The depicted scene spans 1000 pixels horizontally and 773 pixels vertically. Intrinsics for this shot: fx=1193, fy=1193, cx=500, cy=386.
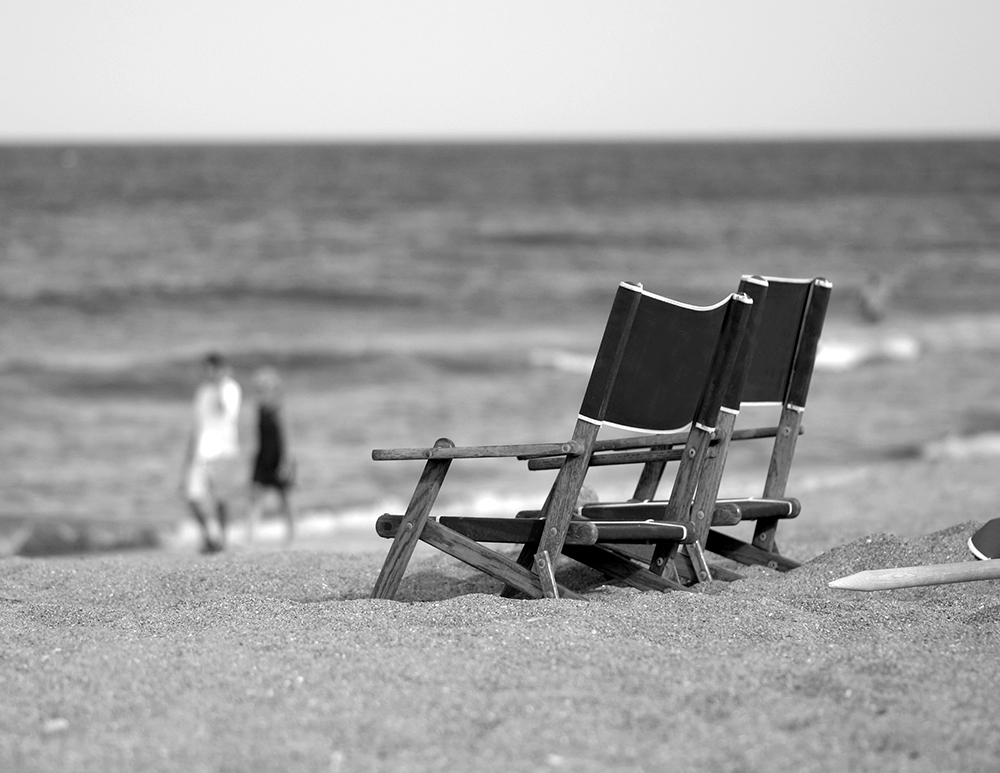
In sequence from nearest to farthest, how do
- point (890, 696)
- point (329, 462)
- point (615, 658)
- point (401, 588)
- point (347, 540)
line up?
point (890, 696) → point (615, 658) → point (401, 588) → point (347, 540) → point (329, 462)

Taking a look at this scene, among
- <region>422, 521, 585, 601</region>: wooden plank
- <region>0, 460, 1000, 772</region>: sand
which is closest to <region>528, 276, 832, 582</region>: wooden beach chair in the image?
<region>0, 460, 1000, 772</region>: sand

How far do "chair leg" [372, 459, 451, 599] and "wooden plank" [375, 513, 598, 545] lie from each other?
5cm

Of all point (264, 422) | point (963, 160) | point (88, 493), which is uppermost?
point (963, 160)

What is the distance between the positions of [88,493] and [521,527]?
26.8 ft

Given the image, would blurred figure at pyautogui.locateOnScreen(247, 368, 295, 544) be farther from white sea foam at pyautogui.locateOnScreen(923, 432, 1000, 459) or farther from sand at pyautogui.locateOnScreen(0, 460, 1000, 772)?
white sea foam at pyautogui.locateOnScreen(923, 432, 1000, 459)

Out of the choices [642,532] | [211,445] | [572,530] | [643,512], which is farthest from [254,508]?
[642,532]

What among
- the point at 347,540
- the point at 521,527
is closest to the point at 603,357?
the point at 521,527

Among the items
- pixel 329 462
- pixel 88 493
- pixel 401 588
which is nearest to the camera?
pixel 401 588

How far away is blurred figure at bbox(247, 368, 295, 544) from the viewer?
10.4m

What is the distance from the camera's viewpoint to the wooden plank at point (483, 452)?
4.36 meters

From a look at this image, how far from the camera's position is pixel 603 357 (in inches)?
170

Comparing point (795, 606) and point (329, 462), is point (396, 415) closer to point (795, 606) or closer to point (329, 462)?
point (329, 462)

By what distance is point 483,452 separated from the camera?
445 centimetres

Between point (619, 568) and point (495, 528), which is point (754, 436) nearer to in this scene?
point (619, 568)
